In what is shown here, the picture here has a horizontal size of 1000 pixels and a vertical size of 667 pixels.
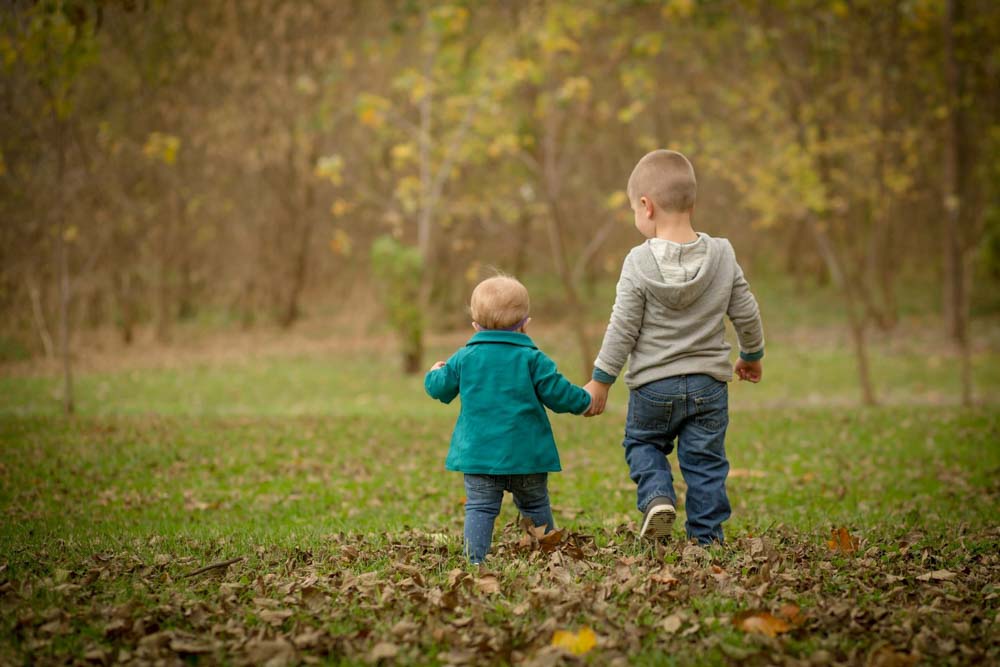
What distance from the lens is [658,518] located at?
14.3 ft

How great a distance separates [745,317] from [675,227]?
1.84 ft

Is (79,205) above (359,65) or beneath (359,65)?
beneath

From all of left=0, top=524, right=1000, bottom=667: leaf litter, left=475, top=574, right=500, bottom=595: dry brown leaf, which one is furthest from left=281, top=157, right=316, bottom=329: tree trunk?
→ left=475, top=574, right=500, bottom=595: dry brown leaf

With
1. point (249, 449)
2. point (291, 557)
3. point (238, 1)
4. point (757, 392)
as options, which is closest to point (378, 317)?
point (238, 1)

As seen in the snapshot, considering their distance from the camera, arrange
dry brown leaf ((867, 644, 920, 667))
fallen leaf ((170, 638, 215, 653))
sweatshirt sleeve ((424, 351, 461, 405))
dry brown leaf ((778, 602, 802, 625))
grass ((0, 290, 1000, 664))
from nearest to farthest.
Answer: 1. dry brown leaf ((867, 644, 920, 667))
2. fallen leaf ((170, 638, 215, 653))
3. grass ((0, 290, 1000, 664))
4. dry brown leaf ((778, 602, 802, 625))
5. sweatshirt sleeve ((424, 351, 461, 405))

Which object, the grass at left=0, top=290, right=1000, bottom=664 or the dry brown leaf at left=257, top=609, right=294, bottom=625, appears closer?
the grass at left=0, top=290, right=1000, bottom=664

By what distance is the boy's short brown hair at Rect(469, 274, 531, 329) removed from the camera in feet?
14.2

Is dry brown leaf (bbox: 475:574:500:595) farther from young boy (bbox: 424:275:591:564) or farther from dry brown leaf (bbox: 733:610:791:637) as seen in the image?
dry brown leaf (bbox: 733:610:791:637)

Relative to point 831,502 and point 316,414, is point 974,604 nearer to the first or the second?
point 831,502

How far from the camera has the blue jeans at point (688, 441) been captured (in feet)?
14.3

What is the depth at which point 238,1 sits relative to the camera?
22.0 metres

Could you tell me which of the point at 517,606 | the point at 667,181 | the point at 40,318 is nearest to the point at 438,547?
the point at 517,606

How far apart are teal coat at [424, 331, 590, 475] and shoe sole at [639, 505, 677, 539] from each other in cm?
51

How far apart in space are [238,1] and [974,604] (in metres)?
22.0
